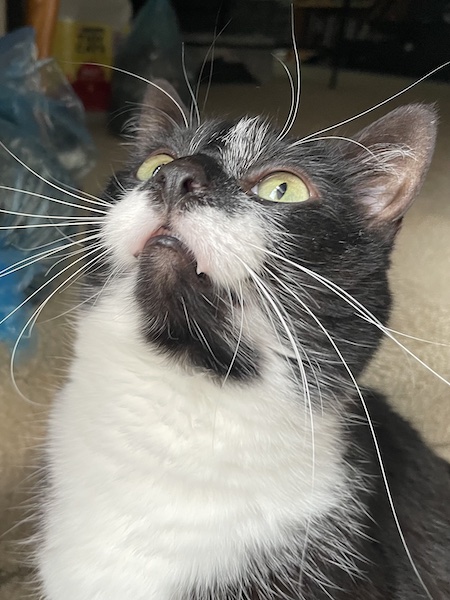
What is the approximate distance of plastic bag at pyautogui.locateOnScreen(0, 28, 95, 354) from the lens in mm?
1224

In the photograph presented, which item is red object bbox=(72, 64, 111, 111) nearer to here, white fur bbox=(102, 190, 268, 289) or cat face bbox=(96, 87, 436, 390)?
A: cat face bbox=(96, 87, 436, 390)

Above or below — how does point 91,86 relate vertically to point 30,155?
above

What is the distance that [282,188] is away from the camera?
0.65 metres

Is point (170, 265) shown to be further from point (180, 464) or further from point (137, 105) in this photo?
point (137, 105)

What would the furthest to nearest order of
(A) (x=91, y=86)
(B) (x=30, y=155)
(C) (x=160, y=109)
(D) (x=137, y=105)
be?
(A) (x=91, y=86) → (B) (x=30, y=155) → (D) (x=137, y=105) → (C) (x=160, y=109)

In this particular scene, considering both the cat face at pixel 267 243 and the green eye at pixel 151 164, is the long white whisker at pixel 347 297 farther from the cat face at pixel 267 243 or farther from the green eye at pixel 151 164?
the green eye at pixel 151 164

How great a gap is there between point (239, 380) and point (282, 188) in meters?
0.20

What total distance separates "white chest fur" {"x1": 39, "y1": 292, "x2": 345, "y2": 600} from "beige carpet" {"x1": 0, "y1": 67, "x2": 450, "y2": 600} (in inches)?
8.9

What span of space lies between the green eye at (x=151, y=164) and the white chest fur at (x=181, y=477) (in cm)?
16

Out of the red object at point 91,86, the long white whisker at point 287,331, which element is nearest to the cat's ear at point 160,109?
the long white whisker at point 287,331

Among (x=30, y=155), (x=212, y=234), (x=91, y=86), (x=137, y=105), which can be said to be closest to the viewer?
(x=212, y=234)

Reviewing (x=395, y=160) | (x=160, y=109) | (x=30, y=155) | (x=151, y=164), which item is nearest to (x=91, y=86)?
(x=30, y=155)

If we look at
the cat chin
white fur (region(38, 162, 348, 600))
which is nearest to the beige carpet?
white fur (region(38, 162, 348, 600))

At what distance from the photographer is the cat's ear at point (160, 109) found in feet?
2.79
